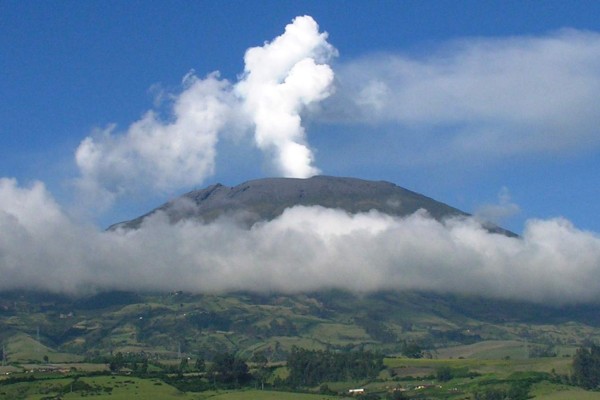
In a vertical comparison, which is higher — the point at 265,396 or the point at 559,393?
the point at 559,393

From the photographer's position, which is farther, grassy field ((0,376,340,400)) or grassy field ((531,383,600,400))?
grassy field ((531,383,600,400))

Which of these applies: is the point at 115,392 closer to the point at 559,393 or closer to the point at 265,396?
the point at 265,396

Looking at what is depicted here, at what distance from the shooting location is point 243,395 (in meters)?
190

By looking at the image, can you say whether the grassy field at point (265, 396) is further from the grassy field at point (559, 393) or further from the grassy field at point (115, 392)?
the grassy field at point (559, 393)

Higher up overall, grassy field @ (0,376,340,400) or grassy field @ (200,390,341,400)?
grassy field @ (0,376,340,400)

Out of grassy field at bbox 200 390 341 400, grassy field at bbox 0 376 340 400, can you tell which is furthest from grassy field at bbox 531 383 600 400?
grassy field at bbox 0 376 340 400

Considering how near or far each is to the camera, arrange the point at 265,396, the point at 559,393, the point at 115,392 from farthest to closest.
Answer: the point at 265,396 → the point at 559,393 → the point at 115,392

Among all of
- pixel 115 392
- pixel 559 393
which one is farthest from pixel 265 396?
pixel 559 393

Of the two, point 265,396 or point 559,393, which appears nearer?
point 559,393

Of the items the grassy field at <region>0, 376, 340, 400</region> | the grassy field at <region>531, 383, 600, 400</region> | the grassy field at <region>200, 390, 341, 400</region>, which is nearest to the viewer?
the grassy field at <region>0, 376, 340, 400</region>

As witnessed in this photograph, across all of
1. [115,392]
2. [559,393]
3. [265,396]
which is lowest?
[265,396]

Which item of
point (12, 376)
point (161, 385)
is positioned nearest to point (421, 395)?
point (161, 385)

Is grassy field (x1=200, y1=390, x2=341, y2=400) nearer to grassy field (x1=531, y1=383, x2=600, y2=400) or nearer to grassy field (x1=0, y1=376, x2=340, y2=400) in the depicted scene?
grassy field (x1=0, y1=376, x2=340, y2=400)

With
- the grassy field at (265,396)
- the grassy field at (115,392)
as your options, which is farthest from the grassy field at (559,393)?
the grassy field at (115,392)
